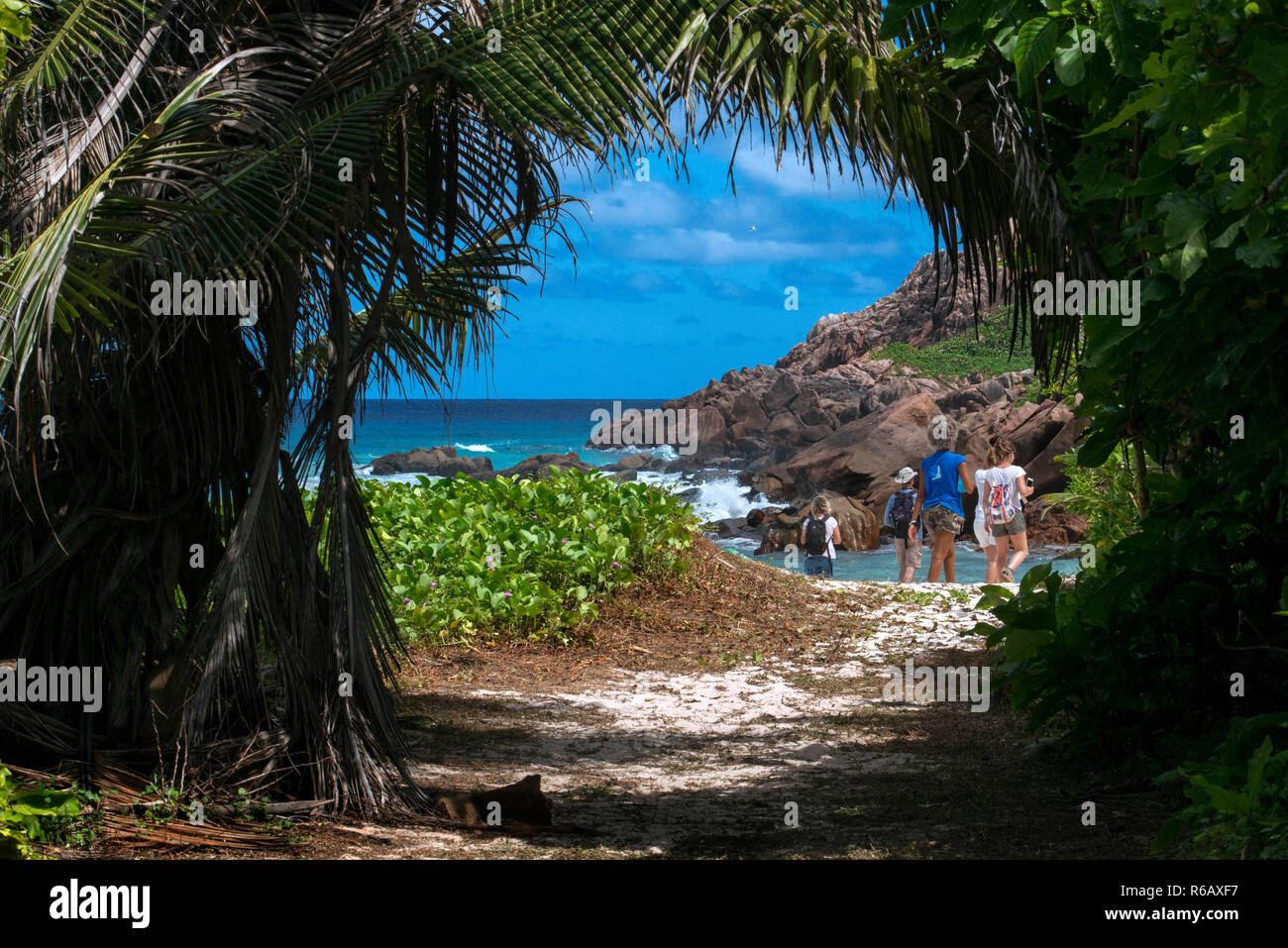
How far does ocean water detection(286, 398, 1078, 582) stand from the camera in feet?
26.1

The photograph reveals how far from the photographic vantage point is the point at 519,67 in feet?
13.0

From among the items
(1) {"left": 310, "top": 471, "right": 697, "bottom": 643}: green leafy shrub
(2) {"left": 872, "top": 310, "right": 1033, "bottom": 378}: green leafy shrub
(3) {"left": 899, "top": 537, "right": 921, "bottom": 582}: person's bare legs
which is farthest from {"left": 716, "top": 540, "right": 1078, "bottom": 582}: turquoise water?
(2) {"left": 872, "top": 310, "right": 1033, "bottom": 378}: green leafy shrub

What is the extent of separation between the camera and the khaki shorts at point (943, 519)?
1077cm

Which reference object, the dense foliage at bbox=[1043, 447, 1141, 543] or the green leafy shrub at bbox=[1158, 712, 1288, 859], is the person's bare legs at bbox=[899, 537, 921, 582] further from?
the green leafy shrub at bbox=[1158, 712, 1288, 859]

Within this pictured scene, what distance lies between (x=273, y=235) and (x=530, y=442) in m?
59.2

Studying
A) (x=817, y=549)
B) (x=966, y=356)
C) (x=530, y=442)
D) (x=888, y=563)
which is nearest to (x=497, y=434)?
(x=530, y=442)

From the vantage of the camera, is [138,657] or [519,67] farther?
[138,657]

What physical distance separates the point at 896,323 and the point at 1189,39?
45.5 meters

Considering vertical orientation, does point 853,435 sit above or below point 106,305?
above

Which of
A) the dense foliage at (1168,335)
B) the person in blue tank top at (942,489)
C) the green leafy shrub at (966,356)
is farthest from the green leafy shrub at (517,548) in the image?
the green leafy shrub at (966,356)

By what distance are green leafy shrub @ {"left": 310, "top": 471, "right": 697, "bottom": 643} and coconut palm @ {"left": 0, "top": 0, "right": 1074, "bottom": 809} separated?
2996 millimetres

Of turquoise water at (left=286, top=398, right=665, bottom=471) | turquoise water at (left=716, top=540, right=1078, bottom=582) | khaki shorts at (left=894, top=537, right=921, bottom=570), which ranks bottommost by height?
turquoise water at (left=716, top=540, right=1078, bottom=582)

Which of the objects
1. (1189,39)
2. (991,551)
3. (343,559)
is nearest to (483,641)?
(343,559)

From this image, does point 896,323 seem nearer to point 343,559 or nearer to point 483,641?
point 483,641
